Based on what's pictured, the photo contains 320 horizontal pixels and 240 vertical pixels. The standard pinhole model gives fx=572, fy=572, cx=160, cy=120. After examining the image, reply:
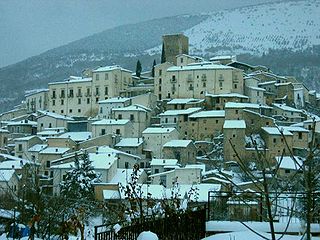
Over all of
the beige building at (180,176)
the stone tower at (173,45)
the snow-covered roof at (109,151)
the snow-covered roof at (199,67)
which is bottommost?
the beige building at (180,176)

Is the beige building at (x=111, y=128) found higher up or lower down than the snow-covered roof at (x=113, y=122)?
lower down

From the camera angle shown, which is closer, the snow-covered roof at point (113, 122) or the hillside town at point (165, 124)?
the hillside town at point (165, 124)

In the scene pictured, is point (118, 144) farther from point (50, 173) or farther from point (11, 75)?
point (11, 75)

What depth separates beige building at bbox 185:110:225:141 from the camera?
180 feet


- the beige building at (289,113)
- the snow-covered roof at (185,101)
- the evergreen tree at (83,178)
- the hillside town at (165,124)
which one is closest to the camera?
the evergreen tree at (83,178)

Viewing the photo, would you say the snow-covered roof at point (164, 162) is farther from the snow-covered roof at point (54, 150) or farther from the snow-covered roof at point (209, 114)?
the snow-covered roof at point (54, 150)

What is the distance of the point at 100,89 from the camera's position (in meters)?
67.9

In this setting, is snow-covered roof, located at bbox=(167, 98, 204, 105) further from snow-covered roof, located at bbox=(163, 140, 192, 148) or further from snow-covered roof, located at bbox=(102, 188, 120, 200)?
snow-covered roof, located at bbox=(102, 188, 120, 200)

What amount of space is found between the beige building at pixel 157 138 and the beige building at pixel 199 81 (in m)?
9.75

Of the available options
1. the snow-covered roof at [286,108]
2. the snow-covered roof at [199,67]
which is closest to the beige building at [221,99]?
the snow-covered roof at [199,67]

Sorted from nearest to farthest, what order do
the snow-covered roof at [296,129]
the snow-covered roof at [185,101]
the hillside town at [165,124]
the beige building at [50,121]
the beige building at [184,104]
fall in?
1. the hillside town at [165,124]
2. the snow-covered roof at [296,129]
3. the beige building at [184,104]
4. the snow-covered roof at [185,101]
5. the beige building at [50,121]

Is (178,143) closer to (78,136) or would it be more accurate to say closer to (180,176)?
(180,176)

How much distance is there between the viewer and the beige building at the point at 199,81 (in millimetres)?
61562

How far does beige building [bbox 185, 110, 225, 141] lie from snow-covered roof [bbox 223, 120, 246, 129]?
1.58 metres
